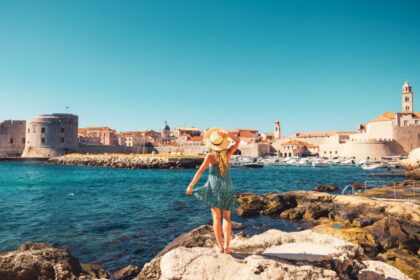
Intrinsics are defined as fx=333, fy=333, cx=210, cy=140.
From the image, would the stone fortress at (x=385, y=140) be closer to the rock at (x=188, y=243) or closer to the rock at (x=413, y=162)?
the rock at (x=413, y=162)

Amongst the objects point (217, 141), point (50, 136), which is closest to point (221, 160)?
point (217, 141)

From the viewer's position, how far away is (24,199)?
21578 mm

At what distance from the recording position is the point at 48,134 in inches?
A: 2916

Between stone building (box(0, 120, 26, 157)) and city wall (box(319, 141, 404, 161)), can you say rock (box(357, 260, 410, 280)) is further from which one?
stone building (box(0, 120, 26, 157))

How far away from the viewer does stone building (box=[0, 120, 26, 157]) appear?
264 feet

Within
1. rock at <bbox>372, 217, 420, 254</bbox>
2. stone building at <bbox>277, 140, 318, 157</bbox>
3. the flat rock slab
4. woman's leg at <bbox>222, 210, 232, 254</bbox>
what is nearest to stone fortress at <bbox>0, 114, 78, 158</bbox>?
stone building at <bbox>277, 140, 318, 157</bbox>

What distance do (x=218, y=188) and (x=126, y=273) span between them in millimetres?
4196

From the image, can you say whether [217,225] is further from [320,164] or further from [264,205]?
[320,164]

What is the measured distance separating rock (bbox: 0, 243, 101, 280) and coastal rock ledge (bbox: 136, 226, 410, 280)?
5.30 feet

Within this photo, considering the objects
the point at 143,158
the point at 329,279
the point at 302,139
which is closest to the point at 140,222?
the point at 329,279

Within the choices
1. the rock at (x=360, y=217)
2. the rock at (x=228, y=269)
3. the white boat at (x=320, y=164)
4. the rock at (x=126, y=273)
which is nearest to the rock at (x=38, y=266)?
the rock at (x=126, y=273)

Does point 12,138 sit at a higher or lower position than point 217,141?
higher

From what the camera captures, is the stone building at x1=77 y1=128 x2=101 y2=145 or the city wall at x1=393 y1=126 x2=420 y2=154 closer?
the city wall at x1=393 y1=126 x2=420 y2=154

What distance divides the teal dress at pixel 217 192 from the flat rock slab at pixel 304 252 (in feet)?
3.43
